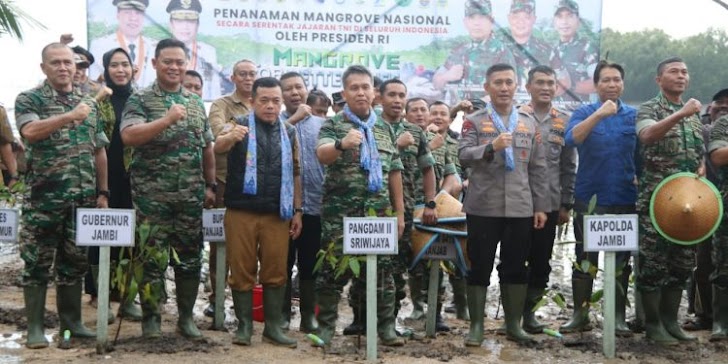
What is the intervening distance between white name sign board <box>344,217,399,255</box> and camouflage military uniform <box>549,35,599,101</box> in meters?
5.61

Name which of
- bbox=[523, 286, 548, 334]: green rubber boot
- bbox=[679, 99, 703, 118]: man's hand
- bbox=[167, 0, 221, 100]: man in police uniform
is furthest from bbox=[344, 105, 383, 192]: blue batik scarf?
bbox=[167, 0, 221, 100]: man in police uniform

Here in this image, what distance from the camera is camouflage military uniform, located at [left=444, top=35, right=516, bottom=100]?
1044 centimetres

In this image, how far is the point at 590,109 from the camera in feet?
22.9

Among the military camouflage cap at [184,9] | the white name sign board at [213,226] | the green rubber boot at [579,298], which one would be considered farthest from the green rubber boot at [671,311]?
the military camouflage cap at [184,9]

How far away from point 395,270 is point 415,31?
14.6 feet

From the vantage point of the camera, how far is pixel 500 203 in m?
6.30

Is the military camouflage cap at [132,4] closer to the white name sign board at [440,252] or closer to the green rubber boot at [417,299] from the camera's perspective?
the green rubber boot at [417,299]

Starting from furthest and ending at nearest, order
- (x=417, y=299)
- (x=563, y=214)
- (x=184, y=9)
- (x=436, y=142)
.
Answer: (x=184, y=9) < (x=417, y=299) < (x=436, y=142) < (x=563, y=214)

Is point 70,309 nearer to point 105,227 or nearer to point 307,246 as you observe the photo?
point 105,227

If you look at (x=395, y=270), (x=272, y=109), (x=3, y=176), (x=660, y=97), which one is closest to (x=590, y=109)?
(x=660, y=97)

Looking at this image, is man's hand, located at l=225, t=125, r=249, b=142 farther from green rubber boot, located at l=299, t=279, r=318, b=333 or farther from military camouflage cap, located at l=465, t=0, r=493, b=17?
military camouflage cap, located at l=465, t=0, r=493, b=17

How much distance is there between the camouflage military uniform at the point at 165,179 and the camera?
6.00m

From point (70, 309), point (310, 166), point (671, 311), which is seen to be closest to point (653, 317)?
point (671, 311)

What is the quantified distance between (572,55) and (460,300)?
412 centimetres
